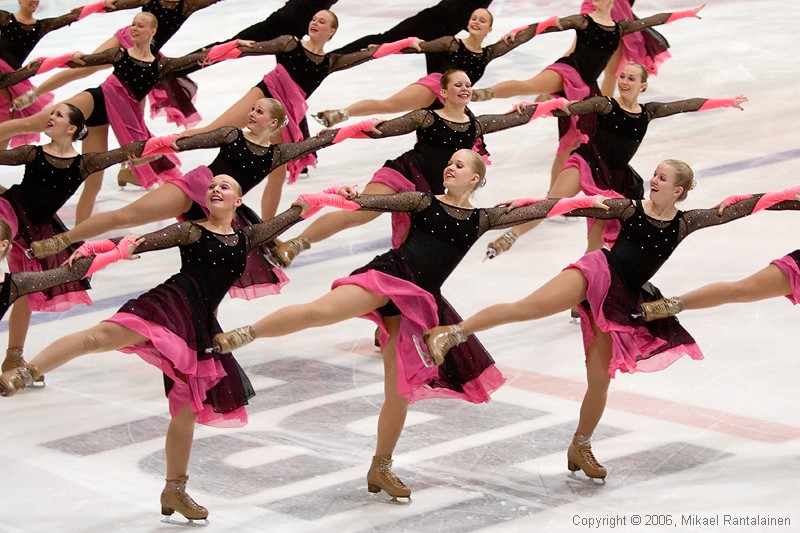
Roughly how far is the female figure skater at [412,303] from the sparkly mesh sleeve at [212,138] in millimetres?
1493

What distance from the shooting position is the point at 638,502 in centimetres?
533

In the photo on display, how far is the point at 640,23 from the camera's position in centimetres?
897

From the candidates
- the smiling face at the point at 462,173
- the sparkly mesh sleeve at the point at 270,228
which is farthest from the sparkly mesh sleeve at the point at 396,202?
the sparkly mesh sleeve at the point at 270,228

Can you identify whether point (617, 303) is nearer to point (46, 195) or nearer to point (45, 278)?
point (45, 278)

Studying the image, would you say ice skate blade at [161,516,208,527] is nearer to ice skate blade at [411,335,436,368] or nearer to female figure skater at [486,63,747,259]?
ice skate blade at [411,335,436,368]

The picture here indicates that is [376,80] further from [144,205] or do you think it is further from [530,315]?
[530,315]

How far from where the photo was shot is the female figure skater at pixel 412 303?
211 inches

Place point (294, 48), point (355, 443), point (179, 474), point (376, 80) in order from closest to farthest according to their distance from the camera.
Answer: point (179, 474), point (355, 443), point (294, 48), point (376, 80)

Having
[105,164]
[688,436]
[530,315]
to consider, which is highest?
[105,164]

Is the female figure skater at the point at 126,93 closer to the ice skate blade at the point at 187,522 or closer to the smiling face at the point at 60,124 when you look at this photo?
the smiling face at the point at 60,124

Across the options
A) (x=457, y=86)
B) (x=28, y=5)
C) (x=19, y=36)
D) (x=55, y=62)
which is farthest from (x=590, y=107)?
(x=19, y=36)

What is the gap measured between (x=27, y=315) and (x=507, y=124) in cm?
266

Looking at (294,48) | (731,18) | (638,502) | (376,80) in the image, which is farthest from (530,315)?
(731,18)

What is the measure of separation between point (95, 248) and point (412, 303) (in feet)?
4.12
